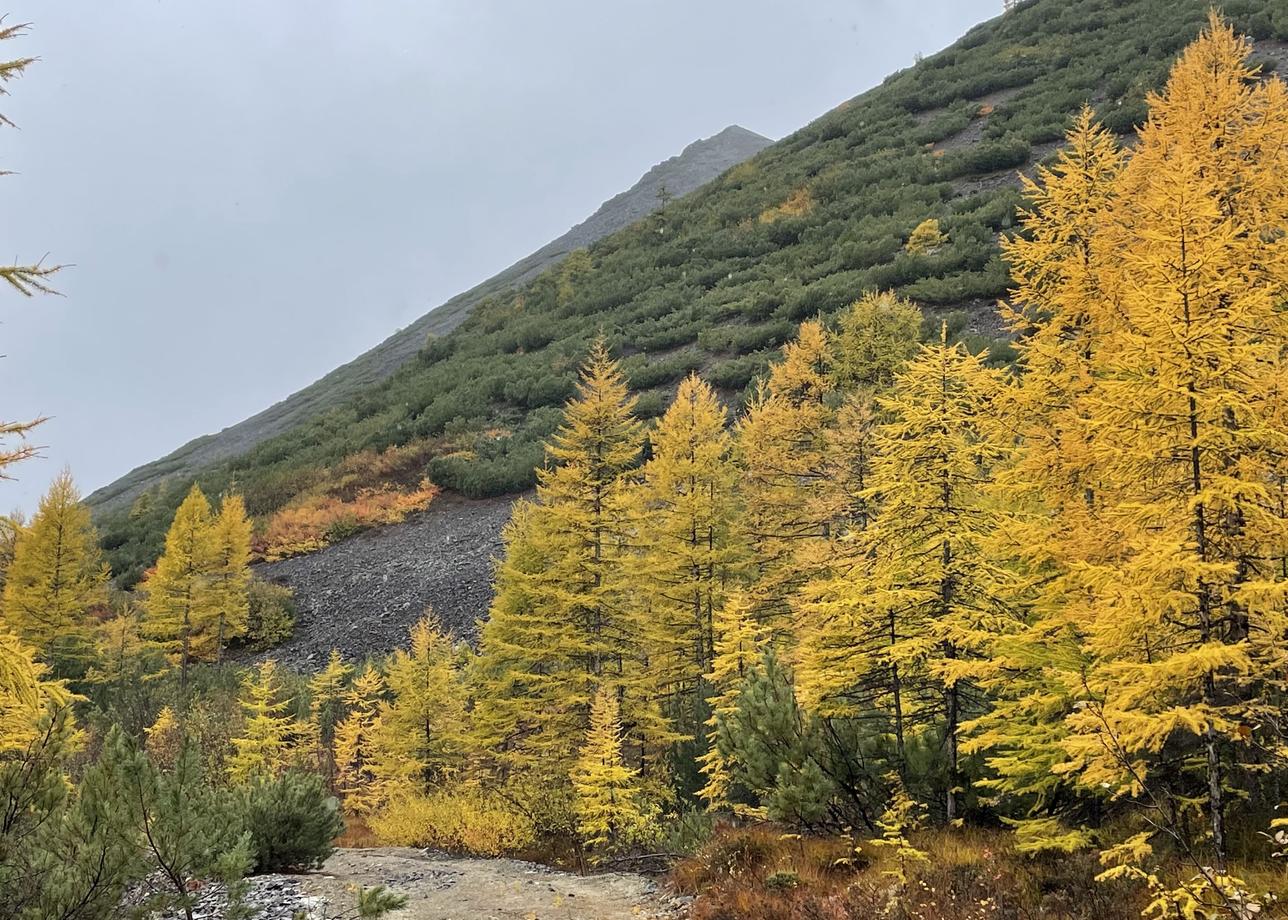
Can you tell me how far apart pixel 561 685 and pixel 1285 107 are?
50.0ft

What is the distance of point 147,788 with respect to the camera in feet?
19.4

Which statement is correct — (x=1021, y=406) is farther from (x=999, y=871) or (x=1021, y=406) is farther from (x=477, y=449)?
(x=477, y=449)

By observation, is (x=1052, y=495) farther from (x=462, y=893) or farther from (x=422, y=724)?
→ (x=422, y=724)

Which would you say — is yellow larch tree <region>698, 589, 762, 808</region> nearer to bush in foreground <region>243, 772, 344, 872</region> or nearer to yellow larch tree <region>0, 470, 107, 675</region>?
bush in foreground <region>243, 772, 344, 872</region>

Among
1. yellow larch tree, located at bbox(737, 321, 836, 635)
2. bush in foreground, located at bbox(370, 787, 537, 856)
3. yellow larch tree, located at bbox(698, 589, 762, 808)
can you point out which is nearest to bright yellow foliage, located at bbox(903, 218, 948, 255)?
yellow larch tree, located at bbox(737, 321, 836, 635)

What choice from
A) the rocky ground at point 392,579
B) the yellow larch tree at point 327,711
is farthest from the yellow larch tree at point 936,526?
the rocky ground at point 392,579

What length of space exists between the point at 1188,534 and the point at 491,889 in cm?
909

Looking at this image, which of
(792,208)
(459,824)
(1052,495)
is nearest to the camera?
(1052,495)

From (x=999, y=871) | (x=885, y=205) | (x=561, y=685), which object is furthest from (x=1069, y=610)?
(x=885, y=205)

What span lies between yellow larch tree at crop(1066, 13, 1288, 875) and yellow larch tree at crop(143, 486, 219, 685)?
32.4 m

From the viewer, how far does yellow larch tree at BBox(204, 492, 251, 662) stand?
30891 mm

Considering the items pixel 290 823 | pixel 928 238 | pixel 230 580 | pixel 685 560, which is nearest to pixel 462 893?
pixel 290 823

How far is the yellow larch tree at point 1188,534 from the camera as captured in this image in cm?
553

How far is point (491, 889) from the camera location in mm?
9875
